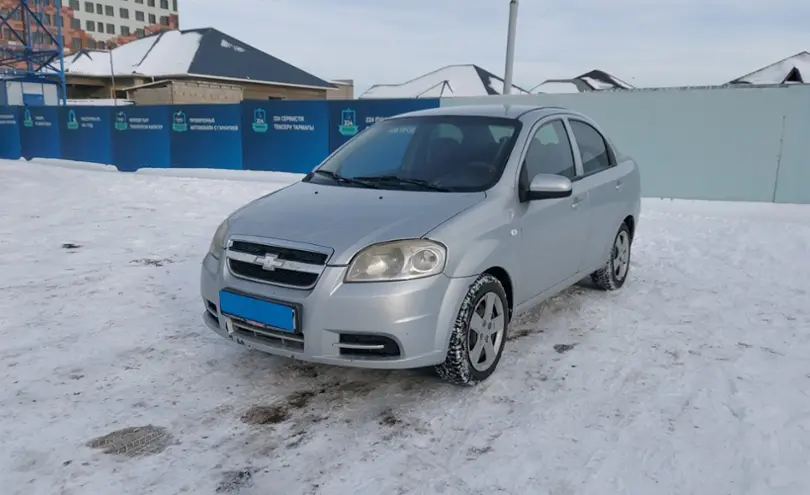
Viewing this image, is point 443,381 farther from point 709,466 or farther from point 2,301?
point 2,301

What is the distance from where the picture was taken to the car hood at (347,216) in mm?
3285

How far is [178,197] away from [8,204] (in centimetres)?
278

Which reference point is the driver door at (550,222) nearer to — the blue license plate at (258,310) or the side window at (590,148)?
the side window at (590,148)

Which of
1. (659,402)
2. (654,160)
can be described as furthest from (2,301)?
(654,160)

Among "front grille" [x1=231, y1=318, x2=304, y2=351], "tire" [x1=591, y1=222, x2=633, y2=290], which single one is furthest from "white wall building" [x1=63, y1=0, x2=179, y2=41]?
"front grille" [x1=231, y1=318, x2=304, y2=351]

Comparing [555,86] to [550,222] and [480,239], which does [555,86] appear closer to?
[550,222]

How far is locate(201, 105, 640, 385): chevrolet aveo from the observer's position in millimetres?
3195

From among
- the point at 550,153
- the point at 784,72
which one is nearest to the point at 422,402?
the point at 550,153

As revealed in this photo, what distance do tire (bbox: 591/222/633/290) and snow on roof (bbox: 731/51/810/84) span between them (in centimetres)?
1568

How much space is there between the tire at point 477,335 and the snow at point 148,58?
4171 cm

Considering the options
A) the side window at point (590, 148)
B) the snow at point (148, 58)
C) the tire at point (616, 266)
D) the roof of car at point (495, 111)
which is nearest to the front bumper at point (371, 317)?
the roof of car at point (495, 111)

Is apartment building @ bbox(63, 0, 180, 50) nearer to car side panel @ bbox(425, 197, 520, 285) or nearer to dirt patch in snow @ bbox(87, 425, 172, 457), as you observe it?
dirt patch in snow @ bbox(87, 425, 172, 457)

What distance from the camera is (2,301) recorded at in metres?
5.26

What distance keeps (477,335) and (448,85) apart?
3573cm
